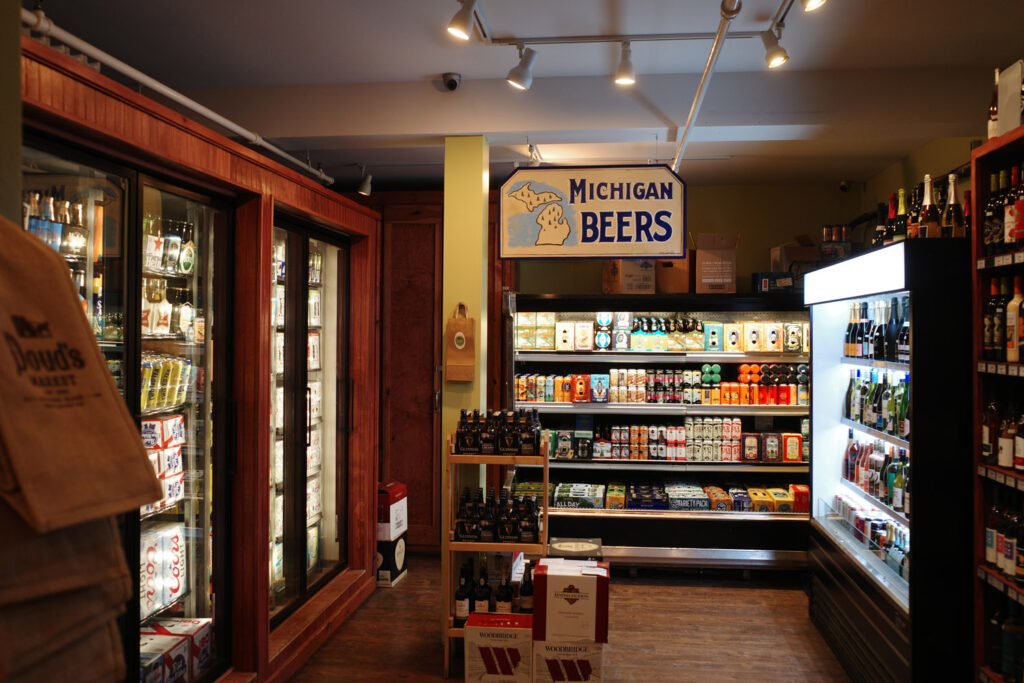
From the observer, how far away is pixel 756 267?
253 inches

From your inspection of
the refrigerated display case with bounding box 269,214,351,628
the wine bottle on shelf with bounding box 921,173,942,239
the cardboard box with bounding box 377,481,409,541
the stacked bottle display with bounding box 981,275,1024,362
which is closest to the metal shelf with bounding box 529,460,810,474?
the cardboard box with bounding box 377,481,409,541

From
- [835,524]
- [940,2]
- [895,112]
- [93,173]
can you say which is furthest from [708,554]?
[93,173]

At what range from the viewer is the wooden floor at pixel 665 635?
3.82 meters

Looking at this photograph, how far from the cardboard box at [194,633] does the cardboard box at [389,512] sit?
5.96 ft

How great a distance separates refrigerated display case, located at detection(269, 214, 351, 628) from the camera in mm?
4125

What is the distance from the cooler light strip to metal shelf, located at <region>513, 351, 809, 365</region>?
4.13 feet

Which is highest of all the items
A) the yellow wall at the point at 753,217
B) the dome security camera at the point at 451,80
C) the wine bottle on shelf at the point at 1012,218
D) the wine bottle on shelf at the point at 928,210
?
the dome security camera at the point at 451,80

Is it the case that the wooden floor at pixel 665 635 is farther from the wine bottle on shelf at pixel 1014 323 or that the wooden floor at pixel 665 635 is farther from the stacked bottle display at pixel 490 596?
the wine bottle on shelf at pixel 1014 323

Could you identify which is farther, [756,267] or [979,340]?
[756,267]

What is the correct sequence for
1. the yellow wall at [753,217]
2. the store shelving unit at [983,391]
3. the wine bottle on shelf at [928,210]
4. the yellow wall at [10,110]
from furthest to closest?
the yellow wall at [753,217], the wine bottle on shelf at [928,210], the store shelving unit at [983,391], the yellow wall at [10,110]

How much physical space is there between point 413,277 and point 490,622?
Result: 130 inches

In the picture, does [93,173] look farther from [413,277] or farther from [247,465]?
[413,277]

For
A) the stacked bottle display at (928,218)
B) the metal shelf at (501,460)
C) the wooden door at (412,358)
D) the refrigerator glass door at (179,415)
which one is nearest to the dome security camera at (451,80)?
the refrigerator glass door at (179,415)

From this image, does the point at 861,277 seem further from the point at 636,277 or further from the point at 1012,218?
the point at 636,277
